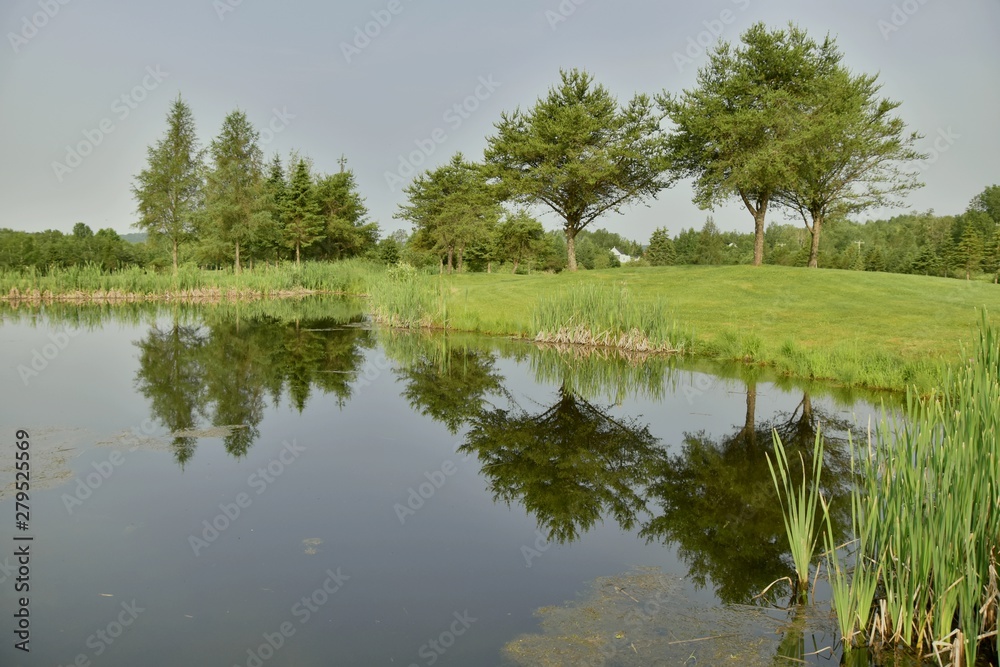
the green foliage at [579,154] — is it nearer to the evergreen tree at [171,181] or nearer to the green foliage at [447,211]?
the green foliage at [447,211]

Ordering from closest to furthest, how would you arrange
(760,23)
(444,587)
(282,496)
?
(444,587), (282,496), (760,23)

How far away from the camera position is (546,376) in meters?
13.2

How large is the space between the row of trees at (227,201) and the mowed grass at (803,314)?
19.9 metres

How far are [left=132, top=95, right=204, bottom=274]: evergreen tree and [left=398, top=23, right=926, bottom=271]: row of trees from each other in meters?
16.9

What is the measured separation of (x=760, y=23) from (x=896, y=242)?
2107 inches

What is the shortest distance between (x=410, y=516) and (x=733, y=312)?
608 inches

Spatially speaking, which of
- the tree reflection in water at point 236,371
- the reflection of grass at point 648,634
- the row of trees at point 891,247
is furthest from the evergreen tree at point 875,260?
the reflection of grass at point 648,634

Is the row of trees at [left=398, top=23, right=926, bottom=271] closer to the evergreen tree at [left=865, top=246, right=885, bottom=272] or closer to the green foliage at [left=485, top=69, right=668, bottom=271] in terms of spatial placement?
the green foliage at [left=485, top=69, right=668, bottom=271]

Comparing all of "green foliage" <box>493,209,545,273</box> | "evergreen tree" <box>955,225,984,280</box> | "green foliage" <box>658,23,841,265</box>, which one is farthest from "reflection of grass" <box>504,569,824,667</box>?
"evergreen tree" <box>955,225,984,280</box>

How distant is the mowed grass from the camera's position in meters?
12.8

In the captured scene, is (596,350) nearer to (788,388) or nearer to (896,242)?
(788,388)

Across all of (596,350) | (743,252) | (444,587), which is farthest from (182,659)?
(743,252)

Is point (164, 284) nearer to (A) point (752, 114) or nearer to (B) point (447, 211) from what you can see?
(B) point (447, 211)

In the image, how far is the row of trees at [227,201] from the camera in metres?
37.7
